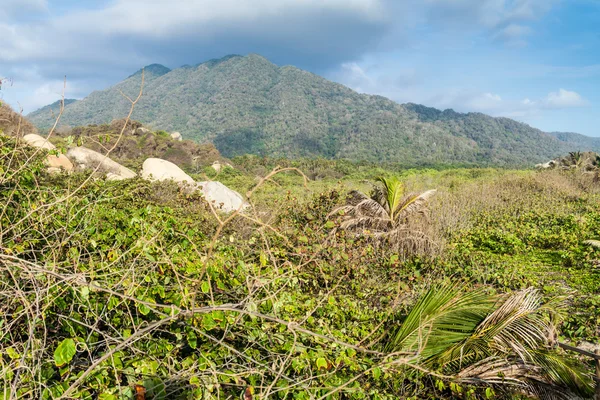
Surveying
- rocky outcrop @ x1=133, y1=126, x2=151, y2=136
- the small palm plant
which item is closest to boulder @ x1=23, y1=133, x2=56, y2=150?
the small palm plant

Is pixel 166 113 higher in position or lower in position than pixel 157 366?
higher

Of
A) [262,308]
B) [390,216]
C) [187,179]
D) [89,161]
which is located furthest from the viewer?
[89,161]

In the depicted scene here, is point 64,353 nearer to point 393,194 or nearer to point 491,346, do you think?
point 491,346

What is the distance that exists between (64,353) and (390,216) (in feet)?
22.8

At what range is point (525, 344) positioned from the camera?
3.51m

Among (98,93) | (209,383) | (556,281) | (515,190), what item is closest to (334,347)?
(209,383)

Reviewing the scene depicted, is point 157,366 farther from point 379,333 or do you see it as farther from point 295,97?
point 295,97

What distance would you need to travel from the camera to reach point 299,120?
134 metres

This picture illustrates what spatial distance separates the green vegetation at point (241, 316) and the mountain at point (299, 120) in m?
86.0

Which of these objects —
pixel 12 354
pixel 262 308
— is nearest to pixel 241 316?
pixel 262 308

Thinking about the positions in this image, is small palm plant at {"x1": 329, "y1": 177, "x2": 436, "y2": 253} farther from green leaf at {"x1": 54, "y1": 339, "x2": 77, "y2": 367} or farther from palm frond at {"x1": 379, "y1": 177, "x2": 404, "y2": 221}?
green leaf at {"x1": 54, "y1": 339, "x2": 77, "y2": 367}

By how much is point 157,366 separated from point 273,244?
354cm

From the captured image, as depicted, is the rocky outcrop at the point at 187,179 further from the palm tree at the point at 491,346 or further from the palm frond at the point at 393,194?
the palm tree at the point at 491,346

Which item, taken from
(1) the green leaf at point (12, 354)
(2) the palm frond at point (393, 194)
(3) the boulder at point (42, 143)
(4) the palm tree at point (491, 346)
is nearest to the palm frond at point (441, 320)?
(4) the palm tree at point (491, 346)
